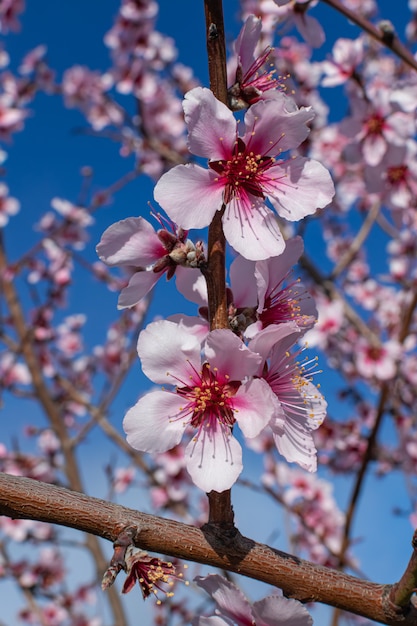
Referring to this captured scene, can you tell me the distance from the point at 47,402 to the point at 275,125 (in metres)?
3.81

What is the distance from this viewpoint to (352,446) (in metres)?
4.97

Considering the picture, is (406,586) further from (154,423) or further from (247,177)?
(247,177)

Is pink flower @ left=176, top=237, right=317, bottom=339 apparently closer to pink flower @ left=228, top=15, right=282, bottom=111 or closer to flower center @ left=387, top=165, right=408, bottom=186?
pink flower @ left=228, top=15, right=282, bottom=111

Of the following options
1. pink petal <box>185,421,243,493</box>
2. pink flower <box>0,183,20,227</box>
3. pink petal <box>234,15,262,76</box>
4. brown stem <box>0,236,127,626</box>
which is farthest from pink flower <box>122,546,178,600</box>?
pink flower <box>0,183,20,227</box>

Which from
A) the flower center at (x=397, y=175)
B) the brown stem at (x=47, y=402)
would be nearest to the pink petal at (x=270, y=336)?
the flower center at (x=397, y=175)

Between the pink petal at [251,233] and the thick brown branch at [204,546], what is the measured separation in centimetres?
47

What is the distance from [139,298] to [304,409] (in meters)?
0.39

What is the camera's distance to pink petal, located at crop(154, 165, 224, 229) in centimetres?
111

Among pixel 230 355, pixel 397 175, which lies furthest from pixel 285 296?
pixel 397 175

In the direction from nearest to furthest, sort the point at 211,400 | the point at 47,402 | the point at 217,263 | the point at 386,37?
the point at 217,263
the point at 211,400
the point at 386,37
the point at 47,402

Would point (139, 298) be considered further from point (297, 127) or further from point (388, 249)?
point (388, 249)

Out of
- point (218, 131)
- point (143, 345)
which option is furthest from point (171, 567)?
point (218, 131)

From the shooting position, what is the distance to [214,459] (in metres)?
1.06

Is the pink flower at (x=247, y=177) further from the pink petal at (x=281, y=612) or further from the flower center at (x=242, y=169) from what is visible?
the pink petal at (x=281, y=612)
